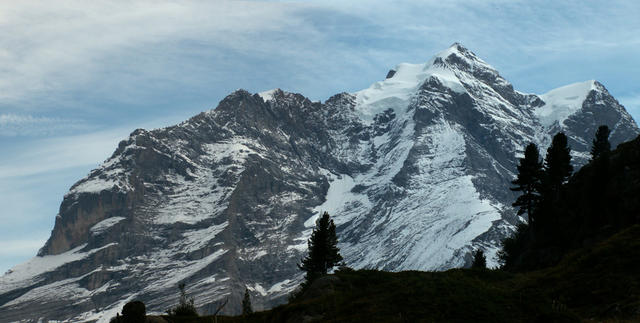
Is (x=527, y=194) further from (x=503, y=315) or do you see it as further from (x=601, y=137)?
(x=503, y=315)

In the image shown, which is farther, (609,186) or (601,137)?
(601,137)

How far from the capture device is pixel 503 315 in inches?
1863

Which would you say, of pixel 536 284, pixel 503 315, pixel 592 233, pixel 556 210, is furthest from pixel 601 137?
pixel 503 315

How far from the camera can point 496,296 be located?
167ft

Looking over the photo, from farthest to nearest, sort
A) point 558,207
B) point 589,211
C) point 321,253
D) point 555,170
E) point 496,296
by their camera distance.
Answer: point 321,253 → point 555,170 → point 558,207 → point 589,211 → point 496,296

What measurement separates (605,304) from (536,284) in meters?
8.41

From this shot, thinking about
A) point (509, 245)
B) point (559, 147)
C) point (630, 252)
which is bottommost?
point (630, 252)

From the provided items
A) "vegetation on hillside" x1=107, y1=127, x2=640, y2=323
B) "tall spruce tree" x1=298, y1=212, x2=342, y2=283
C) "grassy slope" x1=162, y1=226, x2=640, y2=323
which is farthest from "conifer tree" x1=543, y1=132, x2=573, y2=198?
"grassy slope" x1=162, y1=226, x2=640, y2=323

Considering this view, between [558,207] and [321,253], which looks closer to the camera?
[558,207]

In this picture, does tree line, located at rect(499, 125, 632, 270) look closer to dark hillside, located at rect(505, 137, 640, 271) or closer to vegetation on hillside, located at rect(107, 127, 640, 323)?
dark hillside, located at rect(505, 137, 640, 271)

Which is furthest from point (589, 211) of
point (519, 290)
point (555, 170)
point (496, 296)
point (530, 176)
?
point (496, 296)

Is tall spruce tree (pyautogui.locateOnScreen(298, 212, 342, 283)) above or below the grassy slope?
above

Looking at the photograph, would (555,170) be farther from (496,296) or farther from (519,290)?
(496,296)

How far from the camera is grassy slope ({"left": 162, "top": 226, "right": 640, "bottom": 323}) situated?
4719 centimetres
